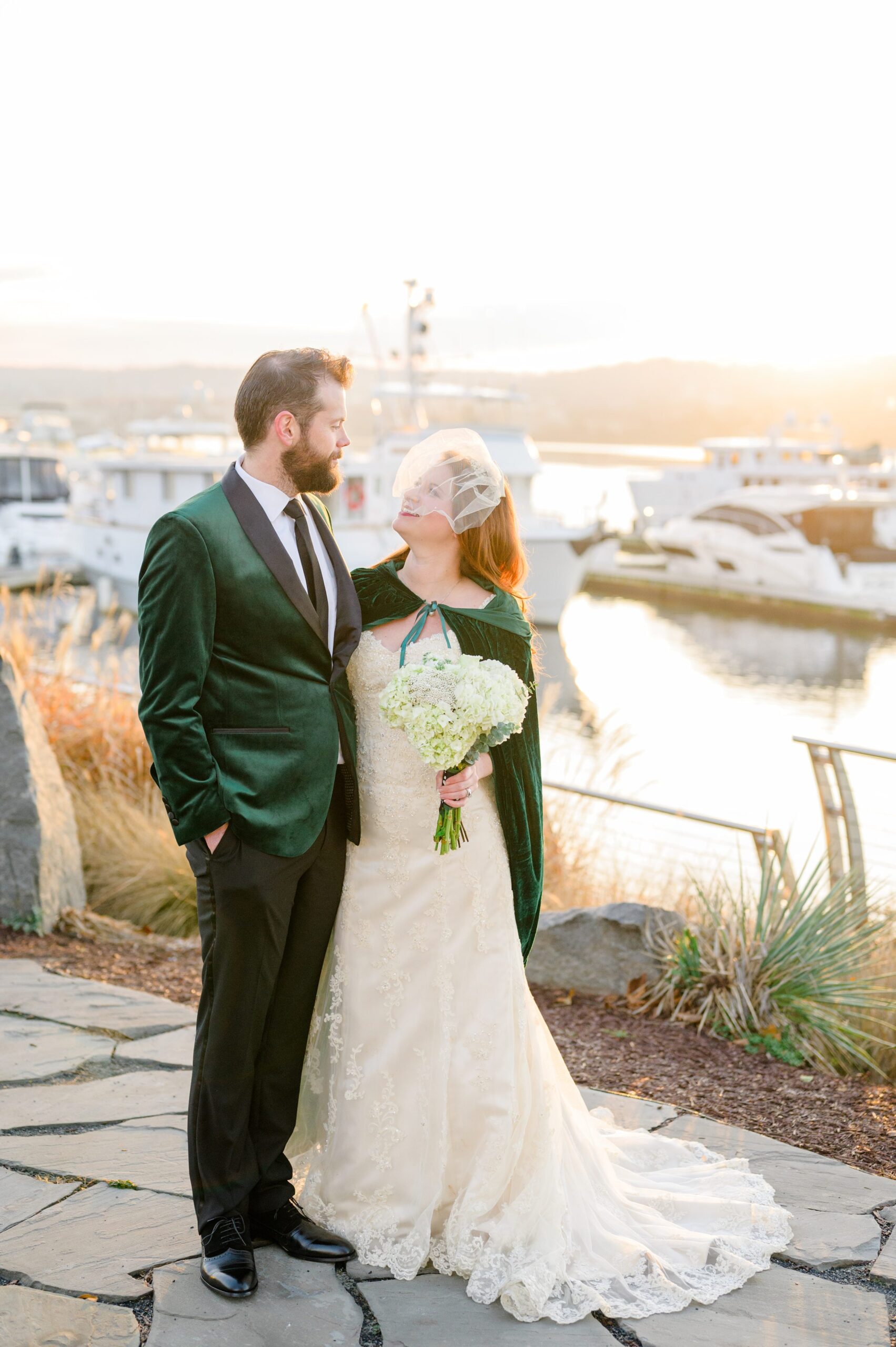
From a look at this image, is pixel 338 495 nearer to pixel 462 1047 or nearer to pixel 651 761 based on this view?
pixel 651 761

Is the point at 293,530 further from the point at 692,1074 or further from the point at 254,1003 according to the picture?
the point at 692,1074

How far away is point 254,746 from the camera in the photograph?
261 cm

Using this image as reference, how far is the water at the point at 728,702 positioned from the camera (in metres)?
14.4

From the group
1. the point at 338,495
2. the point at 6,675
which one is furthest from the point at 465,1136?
the point at 338,495

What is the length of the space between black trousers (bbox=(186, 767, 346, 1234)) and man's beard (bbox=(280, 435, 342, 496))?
710 mm

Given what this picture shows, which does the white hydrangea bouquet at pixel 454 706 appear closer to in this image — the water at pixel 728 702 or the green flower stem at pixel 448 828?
the green flower stem at pixel 448 828

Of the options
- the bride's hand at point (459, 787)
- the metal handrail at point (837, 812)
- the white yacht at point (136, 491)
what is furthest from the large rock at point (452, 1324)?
the white yacht at point (136, 491)

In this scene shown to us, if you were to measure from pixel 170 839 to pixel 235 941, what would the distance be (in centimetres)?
359

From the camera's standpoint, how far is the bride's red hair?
298 centimetres

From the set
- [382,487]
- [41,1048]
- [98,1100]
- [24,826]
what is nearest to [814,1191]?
[98,1100]

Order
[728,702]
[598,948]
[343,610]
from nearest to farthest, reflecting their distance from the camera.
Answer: [343,610] → [598,948] → [728,702]

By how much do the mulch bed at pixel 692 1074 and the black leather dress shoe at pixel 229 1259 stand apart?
64.5 inches

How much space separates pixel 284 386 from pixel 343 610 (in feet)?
1.81

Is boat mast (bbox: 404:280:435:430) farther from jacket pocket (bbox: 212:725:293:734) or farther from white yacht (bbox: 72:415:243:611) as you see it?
jacket pocket (bbox: 212:725:293:734)
